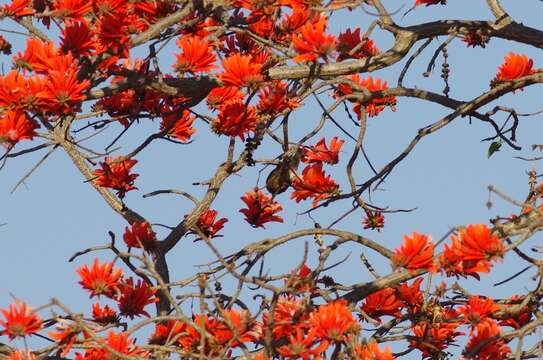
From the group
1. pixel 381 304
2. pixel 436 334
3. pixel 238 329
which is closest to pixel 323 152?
pixel 381 304

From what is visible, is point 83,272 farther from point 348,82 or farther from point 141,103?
point 348,82

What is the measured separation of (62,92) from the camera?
5.45 meters

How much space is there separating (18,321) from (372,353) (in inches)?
70.8

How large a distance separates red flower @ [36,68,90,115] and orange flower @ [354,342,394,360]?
74.1 inches

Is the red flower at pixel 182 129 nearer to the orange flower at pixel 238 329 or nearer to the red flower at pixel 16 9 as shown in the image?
the red flower at pixel 16 9

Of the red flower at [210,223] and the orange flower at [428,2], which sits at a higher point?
the orange flower at [428,2]

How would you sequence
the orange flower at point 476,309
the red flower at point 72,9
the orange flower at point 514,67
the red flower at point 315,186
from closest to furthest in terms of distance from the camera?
the red flower at point 72,9
the orange flower at point 476,309
the orange flower at point 514,67
the red flower at point 315,186

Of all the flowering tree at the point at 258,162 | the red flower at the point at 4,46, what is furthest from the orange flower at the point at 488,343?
the red flower at the point at 4,46

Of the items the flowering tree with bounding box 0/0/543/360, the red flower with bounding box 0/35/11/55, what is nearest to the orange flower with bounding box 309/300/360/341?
the flowering tree with bounding box 0/0/543/360

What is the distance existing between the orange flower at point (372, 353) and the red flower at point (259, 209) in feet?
5.22

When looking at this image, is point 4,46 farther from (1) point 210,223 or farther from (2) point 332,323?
(2) point 332,323

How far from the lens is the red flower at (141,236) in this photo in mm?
7000

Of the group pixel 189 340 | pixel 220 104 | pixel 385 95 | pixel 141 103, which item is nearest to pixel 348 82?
pixel 385 95

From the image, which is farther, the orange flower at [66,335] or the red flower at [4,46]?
the red flower at [4,46]
